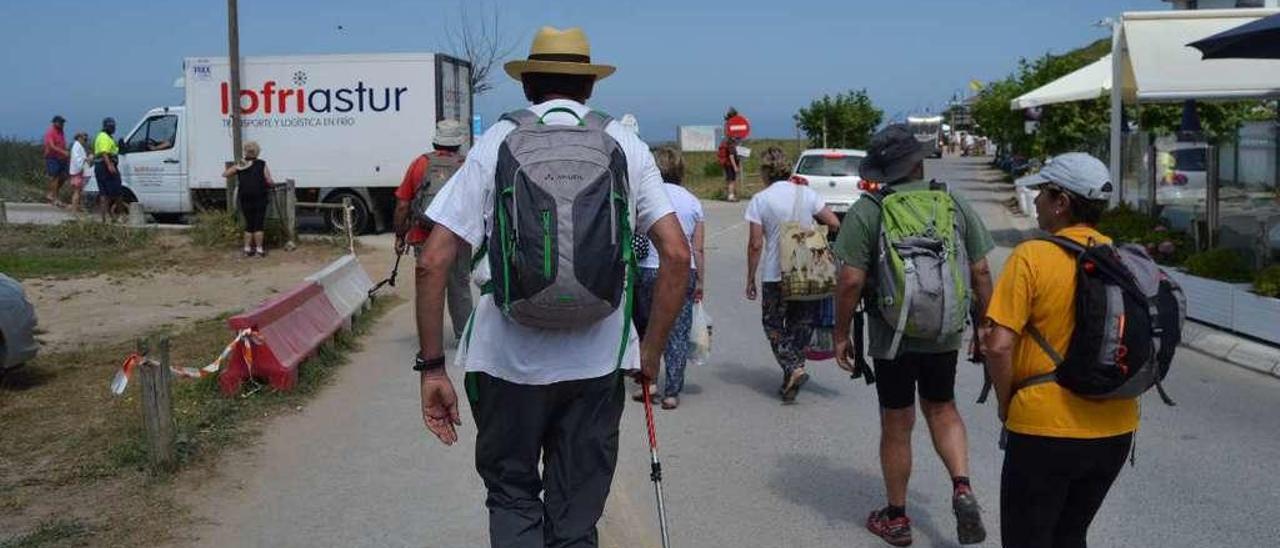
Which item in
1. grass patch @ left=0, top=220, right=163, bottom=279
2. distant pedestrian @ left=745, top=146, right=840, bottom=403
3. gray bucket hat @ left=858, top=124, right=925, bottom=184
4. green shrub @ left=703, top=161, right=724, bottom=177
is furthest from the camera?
green shrub @ left=703, top=161, right=724, bottom=177

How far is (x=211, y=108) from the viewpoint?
22.4 meters

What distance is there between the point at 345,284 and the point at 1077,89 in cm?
1382

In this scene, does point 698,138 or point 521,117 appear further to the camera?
point 698,138

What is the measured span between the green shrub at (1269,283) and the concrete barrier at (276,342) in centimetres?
716

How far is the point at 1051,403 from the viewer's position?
382cm

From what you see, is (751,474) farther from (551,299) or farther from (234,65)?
(234,65)

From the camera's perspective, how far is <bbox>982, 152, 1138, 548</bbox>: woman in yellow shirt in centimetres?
380

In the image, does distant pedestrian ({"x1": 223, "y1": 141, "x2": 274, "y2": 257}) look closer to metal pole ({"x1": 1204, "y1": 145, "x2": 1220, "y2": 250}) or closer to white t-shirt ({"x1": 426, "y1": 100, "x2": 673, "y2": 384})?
metal pole ({"x1": 1204, "y1": 145, "x2": 1220, "y2": 250})

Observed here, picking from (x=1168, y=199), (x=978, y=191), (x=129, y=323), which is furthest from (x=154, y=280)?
(x=978, y=191)

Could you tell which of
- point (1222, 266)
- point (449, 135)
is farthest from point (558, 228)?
point (1222, 266)

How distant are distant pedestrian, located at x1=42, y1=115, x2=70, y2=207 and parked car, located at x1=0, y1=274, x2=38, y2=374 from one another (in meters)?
18.1

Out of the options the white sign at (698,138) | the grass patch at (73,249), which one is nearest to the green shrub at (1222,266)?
the grass patch at (73,249)

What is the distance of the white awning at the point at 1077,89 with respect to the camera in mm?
19938

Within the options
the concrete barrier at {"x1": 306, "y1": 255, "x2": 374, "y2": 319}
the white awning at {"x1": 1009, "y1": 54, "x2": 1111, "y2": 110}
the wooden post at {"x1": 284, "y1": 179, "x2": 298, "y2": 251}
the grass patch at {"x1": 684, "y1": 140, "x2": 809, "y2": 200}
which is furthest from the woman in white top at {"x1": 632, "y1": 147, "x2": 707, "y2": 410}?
the grass patch at {"x1": 684, "y1": 140, "x2": 809, "y2": 200}
